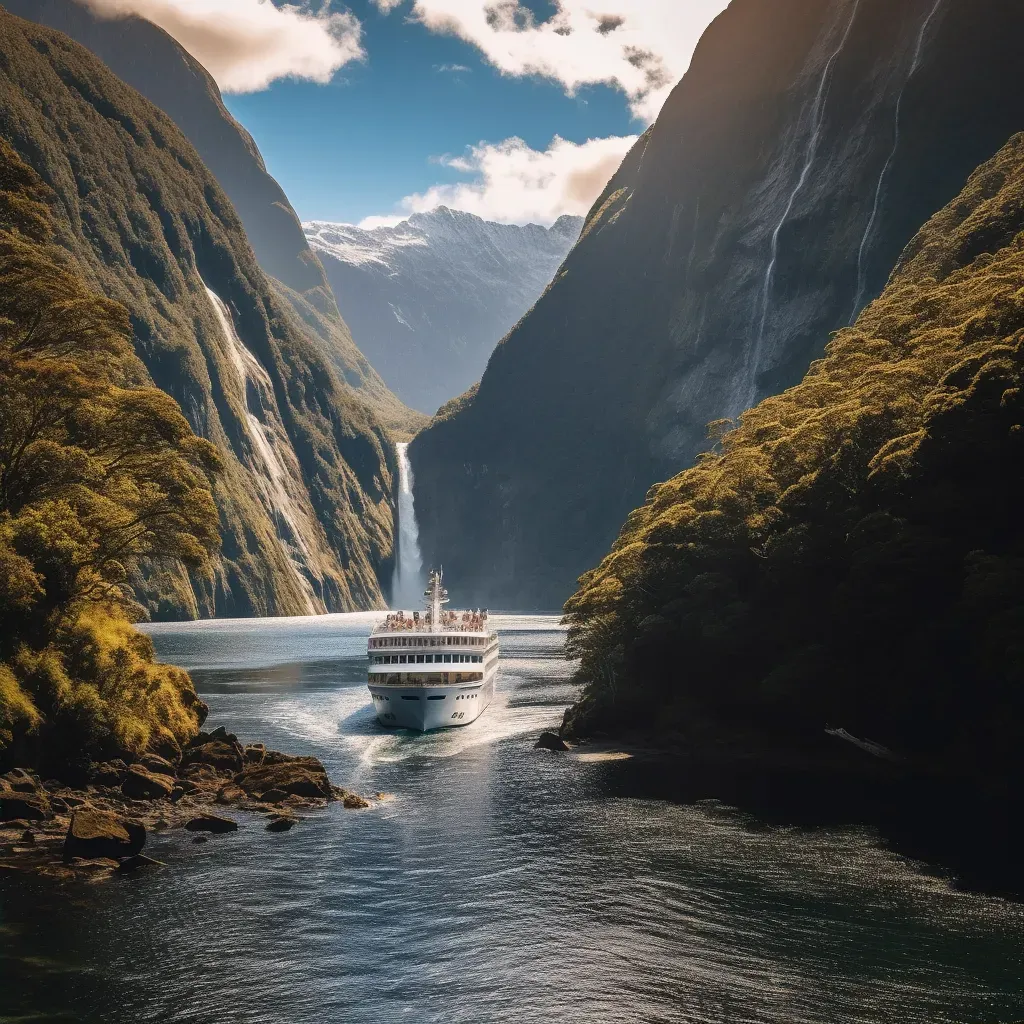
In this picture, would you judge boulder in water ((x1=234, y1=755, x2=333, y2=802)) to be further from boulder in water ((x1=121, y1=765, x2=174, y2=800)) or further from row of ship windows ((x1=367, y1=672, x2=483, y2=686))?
row of ship windows ((x1=367, y1=672, x2=483, y2=686))

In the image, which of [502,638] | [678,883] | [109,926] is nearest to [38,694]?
[109,926]

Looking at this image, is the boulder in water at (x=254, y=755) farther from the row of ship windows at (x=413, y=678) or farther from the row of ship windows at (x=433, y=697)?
the row of ship windows at (x=413, y=678)

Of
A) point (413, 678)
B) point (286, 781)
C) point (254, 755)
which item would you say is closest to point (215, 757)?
point (254, 755)

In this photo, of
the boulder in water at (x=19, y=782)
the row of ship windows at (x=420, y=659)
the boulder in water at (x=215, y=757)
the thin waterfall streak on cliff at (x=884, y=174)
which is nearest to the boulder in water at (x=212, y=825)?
the boulder in water at (x=19, y=782)

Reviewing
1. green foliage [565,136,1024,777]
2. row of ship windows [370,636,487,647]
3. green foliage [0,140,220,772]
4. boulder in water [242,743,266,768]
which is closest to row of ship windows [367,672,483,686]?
row of ship windows [370,636,487,647]

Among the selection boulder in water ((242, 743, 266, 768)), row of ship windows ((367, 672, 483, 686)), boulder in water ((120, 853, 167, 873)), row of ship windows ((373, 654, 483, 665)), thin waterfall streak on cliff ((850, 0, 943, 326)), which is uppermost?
thin waterfall streak on cliff ((850, 0, 943, 326))

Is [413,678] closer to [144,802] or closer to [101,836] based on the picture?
[144,802]
